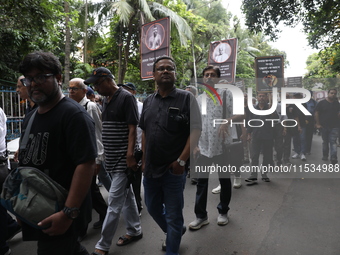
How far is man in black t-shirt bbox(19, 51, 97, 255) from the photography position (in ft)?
5.21

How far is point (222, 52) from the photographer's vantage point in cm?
969

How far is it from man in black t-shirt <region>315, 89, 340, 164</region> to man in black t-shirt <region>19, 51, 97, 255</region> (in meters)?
2.42

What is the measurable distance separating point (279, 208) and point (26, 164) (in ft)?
11.4

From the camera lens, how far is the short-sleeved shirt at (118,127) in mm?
2844

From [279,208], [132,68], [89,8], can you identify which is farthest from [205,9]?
[279,208]

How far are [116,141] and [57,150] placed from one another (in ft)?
4.19

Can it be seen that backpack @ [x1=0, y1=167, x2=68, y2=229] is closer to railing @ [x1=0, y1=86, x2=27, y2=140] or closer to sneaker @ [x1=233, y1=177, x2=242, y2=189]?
sneaker @ [x1=233, y1=177, x2=242, y2=189]

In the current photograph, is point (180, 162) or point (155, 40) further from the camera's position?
point (155, 40)

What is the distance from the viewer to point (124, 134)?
114 inches

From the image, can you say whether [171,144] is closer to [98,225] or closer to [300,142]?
[300,142]

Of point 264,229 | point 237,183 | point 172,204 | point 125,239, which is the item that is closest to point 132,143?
point 172,204

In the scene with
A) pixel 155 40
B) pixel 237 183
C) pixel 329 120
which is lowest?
pixel 237 183

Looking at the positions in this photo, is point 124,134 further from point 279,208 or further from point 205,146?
point 279,208

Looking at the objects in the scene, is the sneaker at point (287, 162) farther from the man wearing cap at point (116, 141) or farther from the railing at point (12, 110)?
the railing at point (12, 110)
